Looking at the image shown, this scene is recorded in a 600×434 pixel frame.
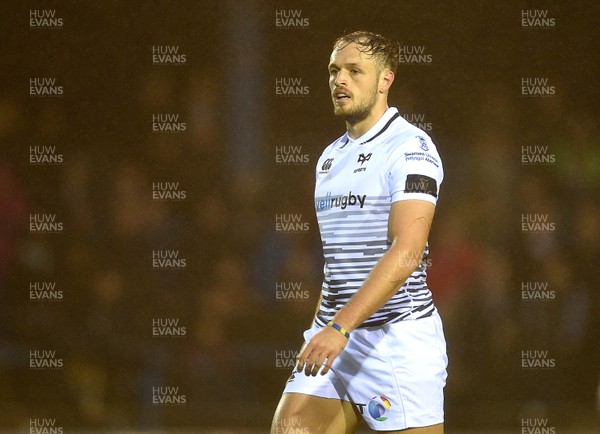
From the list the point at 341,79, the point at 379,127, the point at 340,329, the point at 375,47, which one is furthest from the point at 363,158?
the point at 340,329

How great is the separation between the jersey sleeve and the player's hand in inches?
17.2

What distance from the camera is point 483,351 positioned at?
226 inches

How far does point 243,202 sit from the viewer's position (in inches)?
229

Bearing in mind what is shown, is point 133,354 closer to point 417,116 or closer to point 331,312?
point 417,116

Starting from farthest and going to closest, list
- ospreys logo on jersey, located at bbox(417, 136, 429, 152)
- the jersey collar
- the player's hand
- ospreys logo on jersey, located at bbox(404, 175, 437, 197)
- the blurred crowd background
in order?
1. the blurred crowd background
2. the jersey collar
3. ospreys logo on jersey, located at bbox(417, 136, 429, 152)
4. ospreys logo on jersey, located at bbox(404, 175, 437, 197)
5. the player's hand

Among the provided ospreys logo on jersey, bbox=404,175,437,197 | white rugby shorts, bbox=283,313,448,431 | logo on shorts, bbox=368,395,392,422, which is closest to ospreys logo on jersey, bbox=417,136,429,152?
ospreys logo on jersey, bbox=404,175,437,197

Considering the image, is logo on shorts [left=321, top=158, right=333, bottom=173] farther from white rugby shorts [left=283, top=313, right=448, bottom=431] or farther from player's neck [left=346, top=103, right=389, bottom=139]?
white rugby shorts [left=283, top=313, right=448, bottom=431]

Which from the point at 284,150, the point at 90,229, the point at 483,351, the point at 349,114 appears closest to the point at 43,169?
the point at 90,229

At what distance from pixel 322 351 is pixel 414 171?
567 millimetres

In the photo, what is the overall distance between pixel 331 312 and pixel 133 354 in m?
3.44

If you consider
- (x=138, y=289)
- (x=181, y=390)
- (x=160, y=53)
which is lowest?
(x=181, y=390)

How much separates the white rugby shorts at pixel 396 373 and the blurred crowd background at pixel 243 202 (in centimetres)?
322

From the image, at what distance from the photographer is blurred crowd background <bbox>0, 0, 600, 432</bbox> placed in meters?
5.74

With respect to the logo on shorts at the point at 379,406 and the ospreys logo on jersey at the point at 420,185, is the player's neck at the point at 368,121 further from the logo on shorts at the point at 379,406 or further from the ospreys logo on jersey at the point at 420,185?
the logo on shorts at the point at 379,406
